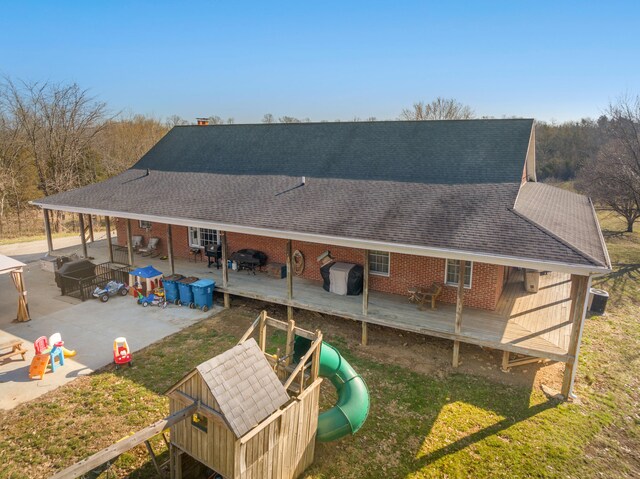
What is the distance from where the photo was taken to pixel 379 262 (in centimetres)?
1297

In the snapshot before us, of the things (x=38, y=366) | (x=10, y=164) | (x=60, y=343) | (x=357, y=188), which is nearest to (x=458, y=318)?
(x=357, y=188)

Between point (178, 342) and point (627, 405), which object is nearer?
point (627, 405)

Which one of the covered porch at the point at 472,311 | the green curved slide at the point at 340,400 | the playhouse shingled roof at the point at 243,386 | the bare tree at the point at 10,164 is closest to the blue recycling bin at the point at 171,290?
the covered porch at the point at 472,311

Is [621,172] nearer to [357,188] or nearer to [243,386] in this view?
[357,188]

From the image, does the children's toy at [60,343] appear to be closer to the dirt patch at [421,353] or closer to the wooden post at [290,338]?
the dirt patch at [421,353]

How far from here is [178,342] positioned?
36.1ft

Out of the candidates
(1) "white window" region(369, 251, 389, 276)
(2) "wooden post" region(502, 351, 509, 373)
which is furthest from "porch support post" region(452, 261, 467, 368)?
(1) "white window" region(369, 251, 389, 276)

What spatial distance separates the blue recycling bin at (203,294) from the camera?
43.3ft

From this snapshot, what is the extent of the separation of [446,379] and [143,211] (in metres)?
11.3

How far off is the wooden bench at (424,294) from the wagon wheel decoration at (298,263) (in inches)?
161

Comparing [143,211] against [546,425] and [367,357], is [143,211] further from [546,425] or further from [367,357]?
[546,425]

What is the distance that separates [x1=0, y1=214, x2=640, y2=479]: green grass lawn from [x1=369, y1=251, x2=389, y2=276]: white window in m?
3.15

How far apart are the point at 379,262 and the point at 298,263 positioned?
3.01 metres

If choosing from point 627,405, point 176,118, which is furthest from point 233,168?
point 176,118
